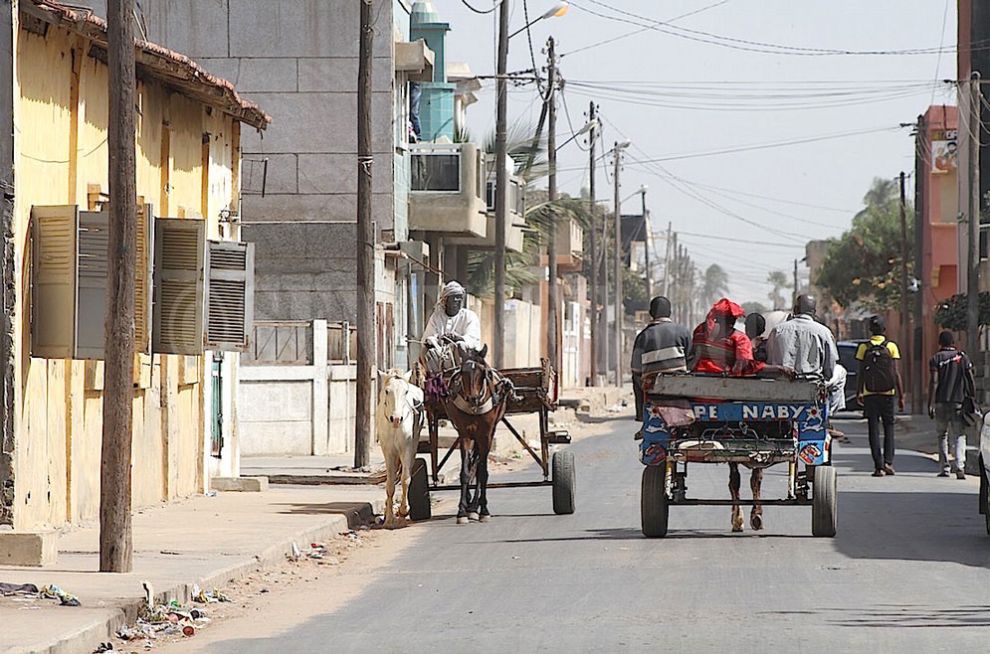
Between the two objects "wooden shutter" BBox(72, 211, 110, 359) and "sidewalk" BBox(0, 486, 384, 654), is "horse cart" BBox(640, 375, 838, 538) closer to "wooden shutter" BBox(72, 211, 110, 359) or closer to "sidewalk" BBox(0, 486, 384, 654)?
"sidewalk" BBox(0, 486, 384, 654)

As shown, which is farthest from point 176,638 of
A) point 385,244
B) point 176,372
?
point 385,244

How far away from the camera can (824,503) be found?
1555cm

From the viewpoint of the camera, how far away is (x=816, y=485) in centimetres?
1547

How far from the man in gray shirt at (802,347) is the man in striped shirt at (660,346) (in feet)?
2.80

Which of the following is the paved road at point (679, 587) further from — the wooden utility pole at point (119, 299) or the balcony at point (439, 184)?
the balcony at point (439, 184)

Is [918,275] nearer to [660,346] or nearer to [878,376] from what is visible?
[878,376]

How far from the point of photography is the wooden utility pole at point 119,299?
12883mm

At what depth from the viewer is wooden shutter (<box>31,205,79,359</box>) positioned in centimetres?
1528

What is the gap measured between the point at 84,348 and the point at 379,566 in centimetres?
317

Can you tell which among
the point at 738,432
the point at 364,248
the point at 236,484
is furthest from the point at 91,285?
the point at 364,248

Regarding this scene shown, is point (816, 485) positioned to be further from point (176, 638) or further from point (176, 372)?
point (176, 372)

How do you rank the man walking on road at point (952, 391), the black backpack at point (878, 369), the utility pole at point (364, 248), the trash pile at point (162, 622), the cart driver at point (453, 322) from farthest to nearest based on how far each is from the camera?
1. the utility pole at point (364, 248)
2. the man walking on road at point (952, 391)
3. the black backpack at point (878, 369)
4. the cart driver at point (453, 322)
5. the trash pile at point (162, 622)

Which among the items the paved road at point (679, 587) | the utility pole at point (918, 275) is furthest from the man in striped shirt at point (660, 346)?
the utility pole at point (918, 275)

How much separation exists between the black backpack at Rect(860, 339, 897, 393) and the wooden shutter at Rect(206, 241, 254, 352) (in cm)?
926
